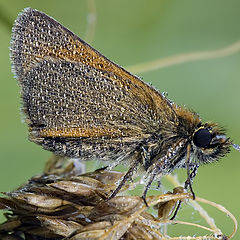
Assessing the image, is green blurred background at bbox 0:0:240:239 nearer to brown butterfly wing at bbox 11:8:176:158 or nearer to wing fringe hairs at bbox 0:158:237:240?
brown butterfly wing at bbox 11:8:176:158

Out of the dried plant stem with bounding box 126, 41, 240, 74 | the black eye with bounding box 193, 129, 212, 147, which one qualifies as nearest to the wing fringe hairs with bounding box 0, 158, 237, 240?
the black eye with bounding box 193, 129, 212, 147

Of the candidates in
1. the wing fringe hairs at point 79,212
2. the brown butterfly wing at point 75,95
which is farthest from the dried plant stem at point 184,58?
the wing fringe hairs at point 79,212

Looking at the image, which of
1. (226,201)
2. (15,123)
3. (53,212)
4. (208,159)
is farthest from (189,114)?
(15,123)

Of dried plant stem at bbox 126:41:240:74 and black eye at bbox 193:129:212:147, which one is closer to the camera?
black eye at bbox 193:129:212:147

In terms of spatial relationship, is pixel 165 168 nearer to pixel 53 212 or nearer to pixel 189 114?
pixel 189 114

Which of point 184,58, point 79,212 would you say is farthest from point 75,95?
point 184,58

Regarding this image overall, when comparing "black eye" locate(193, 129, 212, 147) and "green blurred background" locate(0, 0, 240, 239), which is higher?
"green blurred background" locate(0, 0, 240, 239)

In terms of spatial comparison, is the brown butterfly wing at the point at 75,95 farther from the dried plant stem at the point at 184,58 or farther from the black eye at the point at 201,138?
the dried plant stem at the point at 184,58
